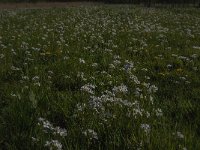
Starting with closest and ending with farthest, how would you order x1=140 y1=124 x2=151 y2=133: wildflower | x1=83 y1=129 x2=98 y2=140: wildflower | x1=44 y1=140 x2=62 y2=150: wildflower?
x1=44 y1=140 x2=62 y2=150: wildflower < x1=140 y1=124 x2=151 y2=133: wildflower < x1=83 y1=129 x2=98 y2=140: wildflower

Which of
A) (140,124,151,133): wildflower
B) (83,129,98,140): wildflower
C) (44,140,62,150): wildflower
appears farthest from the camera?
(83,129,98,140): wildflower

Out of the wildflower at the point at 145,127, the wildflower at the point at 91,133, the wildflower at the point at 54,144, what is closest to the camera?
the wildflower at the point at 54,144

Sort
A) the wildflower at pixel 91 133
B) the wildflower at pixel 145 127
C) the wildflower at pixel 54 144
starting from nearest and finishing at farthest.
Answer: the wildflower at pixel 54 144
the wildflower at pixel 145 127
the wildflower at pixel 91 133

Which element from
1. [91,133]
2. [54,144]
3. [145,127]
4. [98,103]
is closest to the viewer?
[54,144]

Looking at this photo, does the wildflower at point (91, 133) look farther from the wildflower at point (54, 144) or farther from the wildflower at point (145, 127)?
the wildflower at point (145, 127)

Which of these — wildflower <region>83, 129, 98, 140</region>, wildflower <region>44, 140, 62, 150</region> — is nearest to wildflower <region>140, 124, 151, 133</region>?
wildflower <region>83, 129, 98, 140</region>

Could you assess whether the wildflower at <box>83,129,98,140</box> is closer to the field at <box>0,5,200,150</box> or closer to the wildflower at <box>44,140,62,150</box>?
the field at <box>0,5,200,150</box>

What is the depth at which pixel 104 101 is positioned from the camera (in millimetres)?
5820

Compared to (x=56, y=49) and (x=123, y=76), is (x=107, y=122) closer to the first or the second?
(x=123, y=76)

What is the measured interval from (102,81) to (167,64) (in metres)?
2.67

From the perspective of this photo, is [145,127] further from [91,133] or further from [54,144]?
[54,144]

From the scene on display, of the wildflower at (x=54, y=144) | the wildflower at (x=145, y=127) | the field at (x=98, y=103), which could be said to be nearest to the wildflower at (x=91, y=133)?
the field at (x=98, y=103)

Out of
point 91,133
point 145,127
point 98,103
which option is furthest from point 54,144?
point 98,103

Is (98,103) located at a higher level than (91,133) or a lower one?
higher
